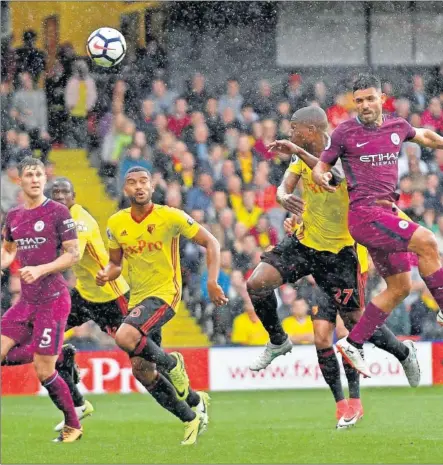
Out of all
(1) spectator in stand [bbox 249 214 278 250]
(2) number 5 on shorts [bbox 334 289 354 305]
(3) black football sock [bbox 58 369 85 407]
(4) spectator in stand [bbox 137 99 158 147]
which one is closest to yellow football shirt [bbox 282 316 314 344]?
(1) spectator in stand [bbox 249 214 278 250]

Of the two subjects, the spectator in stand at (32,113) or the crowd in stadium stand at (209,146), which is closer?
the crowd in stadium stand at (209,146)

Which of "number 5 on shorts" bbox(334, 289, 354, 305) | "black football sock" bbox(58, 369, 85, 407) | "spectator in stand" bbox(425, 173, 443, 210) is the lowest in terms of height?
"black football sock" bbox(58, 369, 85, 407)

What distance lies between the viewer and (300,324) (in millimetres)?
15602

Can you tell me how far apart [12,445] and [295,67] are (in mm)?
10996

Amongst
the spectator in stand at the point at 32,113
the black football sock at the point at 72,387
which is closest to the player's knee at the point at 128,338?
the black football sock at the point at 72,387

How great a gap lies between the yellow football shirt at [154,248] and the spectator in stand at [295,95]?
8535 mm

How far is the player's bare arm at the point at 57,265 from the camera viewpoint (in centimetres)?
982

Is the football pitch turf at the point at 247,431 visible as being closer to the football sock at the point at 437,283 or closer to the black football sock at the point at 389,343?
the black football sock at the point at 389,343

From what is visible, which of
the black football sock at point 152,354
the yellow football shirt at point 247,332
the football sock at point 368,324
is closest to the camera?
the football sock at point 368,324

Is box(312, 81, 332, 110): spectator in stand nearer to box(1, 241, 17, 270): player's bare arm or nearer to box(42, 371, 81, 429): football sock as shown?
box(1, 241, 17, 270): player's bare arm

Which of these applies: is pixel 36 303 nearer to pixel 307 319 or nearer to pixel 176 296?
pixel 176 296

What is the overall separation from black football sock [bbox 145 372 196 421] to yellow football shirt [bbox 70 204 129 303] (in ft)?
5.34

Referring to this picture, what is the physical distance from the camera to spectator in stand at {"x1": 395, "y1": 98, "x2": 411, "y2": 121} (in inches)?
731

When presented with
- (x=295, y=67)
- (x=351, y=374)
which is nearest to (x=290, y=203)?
(x=351, y=374)
